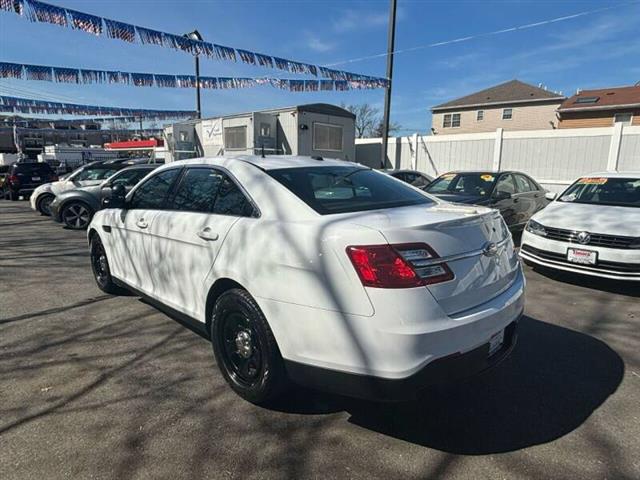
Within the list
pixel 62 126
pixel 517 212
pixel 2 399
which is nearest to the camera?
pixel 2 399

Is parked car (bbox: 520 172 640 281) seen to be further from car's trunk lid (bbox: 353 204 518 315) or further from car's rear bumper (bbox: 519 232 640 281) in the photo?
car's trunk lid (bbox: 353 204 518 315)

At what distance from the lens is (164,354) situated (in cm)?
347

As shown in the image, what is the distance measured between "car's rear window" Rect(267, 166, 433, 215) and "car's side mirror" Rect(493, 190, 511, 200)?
4848mm

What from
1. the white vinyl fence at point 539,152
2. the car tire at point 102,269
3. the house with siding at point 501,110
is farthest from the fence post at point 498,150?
the house with siding at point 501,110

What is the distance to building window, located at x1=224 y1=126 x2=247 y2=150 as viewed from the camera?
1481 centimetres

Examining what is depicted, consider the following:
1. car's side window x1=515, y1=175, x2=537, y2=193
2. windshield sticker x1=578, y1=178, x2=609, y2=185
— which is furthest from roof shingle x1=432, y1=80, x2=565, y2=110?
windshield sticker x1=578, y1=178, x2=609, y2=185

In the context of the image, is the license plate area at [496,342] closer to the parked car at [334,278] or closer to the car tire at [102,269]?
the parked car at [334,278]

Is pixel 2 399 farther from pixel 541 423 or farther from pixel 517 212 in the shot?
pixel 517 212

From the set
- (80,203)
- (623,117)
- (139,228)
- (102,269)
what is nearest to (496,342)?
(139,228)

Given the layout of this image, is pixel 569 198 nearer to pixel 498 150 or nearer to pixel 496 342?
pixel 496 342

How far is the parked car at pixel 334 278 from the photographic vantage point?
2098mm

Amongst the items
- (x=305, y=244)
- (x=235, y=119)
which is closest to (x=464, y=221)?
(x=305, y=244)

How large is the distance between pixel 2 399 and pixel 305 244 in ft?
7.77

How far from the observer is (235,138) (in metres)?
15.1
